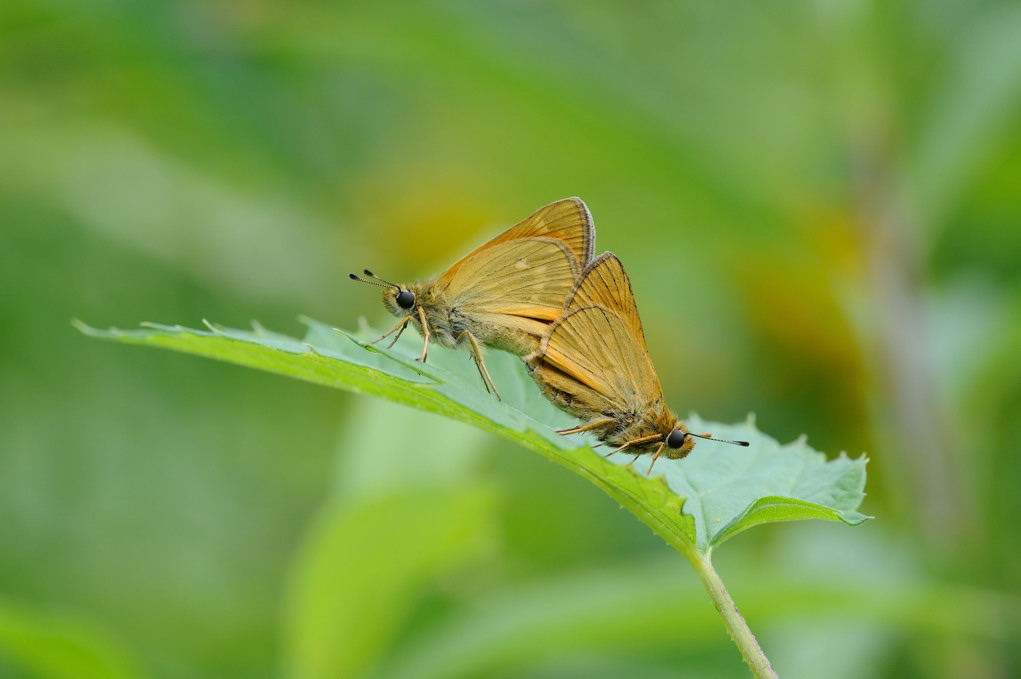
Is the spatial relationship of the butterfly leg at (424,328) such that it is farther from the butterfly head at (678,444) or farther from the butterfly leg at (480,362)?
the butterfly head at (678,444)

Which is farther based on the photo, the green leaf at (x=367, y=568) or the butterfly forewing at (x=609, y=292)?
the green leaf at (x=367, y=568)

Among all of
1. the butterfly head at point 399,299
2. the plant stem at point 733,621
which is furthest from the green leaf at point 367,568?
the plant stem at point 733,621

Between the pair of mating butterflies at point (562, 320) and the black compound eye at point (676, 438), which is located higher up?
the pair of mating butterflies at point (562, 320)

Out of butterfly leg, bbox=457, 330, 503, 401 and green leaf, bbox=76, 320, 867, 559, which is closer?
green leaf, bbox=76, 320, 867, 559

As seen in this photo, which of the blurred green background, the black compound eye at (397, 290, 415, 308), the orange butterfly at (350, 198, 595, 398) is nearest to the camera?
the orange butterfly at (350, 198, 595, 398)

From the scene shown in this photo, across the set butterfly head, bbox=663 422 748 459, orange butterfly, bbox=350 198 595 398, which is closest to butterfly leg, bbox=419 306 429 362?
orange butterfly, bbox=350 198 595 398

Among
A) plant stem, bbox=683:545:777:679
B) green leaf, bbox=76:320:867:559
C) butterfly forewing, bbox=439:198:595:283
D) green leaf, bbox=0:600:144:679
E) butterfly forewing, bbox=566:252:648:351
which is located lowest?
green leaf, bbox=0:600:144:679

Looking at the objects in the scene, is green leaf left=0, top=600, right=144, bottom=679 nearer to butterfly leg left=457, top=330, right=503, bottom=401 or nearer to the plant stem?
butterfly leg left=457, top=330, right=503, bottom=401

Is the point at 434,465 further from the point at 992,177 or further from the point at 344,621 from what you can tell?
the point at 992,177
